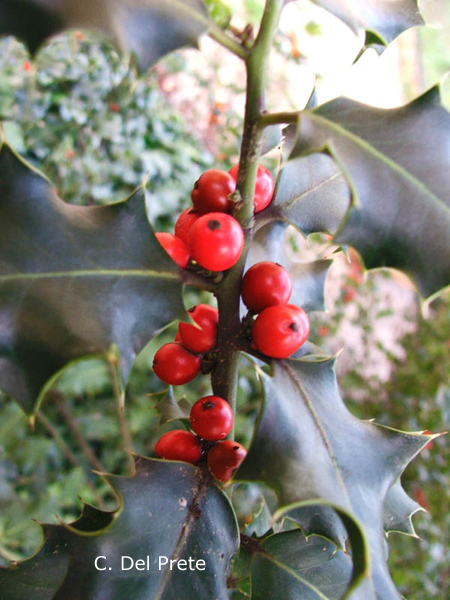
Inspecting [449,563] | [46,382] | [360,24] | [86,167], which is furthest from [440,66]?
[46,382]

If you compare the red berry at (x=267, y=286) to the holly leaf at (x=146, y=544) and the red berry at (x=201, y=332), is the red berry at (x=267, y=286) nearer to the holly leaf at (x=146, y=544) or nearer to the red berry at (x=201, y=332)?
the red berry at (x=201, y=332)

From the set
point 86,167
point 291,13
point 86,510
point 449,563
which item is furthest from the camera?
point 291,13

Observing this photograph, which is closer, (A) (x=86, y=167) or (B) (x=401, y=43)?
(A) (x=86, y=167)

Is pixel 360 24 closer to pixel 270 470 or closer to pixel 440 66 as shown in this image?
pixel 270 470

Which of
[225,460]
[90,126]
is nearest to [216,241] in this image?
[225,460]

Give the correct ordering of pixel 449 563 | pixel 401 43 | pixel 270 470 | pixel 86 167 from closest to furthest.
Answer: pixel 270 470
pixel 449 563
pixel 86 167
pixel 401 43

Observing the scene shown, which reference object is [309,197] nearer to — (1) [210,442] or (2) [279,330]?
(2) [279,330]

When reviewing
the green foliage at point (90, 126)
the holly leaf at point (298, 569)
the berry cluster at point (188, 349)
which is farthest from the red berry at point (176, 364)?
the green foliage at point (90, 126)
